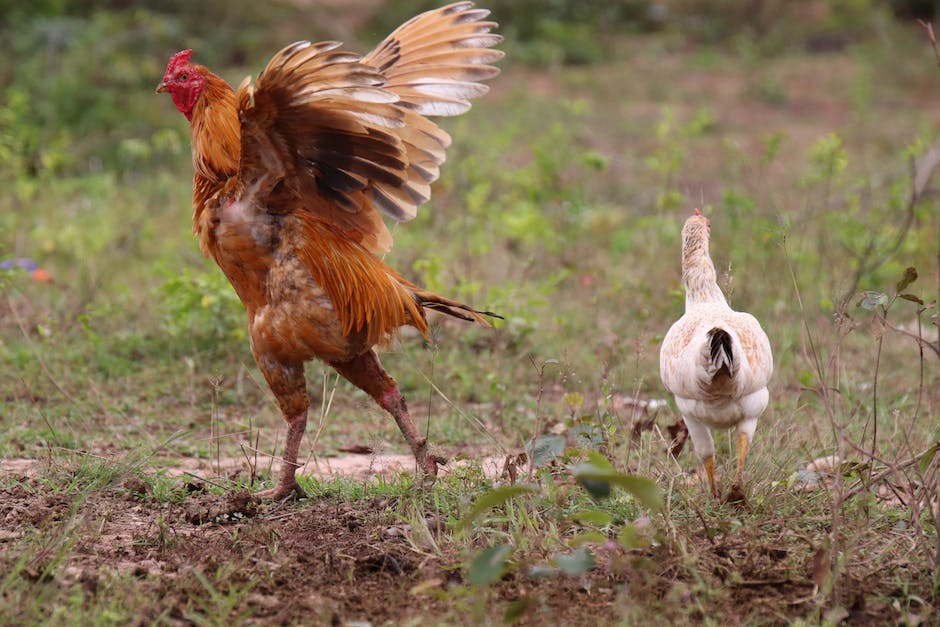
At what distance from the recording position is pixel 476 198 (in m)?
7.92

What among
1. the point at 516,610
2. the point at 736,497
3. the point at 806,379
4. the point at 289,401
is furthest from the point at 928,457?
the point at 289,401

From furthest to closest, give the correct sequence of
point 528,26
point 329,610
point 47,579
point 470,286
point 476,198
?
point 528,26 < point 476,198 < point 470,286 < point 47,579 < point 329,610

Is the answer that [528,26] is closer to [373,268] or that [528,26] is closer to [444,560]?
[373,268]

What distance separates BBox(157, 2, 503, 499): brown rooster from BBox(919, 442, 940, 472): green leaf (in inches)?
69.4

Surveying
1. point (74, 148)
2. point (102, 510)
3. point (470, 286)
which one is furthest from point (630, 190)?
point (102, 510)

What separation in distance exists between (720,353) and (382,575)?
4.59 feet

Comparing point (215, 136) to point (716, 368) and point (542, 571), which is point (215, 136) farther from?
point (542, 571)

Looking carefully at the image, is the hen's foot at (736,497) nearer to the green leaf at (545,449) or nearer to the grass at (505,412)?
the grass at (505,412)

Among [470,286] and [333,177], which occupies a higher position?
[333,177]

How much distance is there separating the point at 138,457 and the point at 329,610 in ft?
5.72

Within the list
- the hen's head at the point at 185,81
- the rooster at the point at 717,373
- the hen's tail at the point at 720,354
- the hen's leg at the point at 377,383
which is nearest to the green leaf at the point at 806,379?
the rooster at the point at 717,373

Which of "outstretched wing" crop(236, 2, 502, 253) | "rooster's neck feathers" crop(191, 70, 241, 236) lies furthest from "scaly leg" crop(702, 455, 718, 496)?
"rooster's neck feathers" crop(191, 70, 241, 236)

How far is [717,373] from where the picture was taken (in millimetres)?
3789

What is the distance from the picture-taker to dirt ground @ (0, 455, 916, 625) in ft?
10.4
